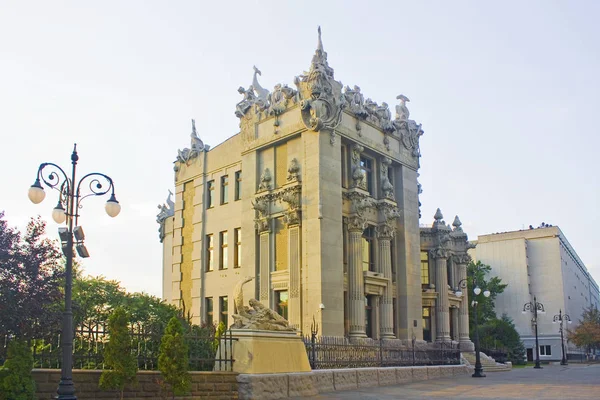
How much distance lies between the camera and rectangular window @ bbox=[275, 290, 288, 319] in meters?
33.8

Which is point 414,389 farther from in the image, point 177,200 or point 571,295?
point 571,295

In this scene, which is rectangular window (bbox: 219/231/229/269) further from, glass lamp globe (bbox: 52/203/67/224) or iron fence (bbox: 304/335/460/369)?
glass lamp globe (bbox: 52/203/67/224)

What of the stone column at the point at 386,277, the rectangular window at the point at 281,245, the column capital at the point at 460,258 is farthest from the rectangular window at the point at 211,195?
the column capital at the point at 460,258

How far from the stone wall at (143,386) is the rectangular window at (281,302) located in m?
15.0

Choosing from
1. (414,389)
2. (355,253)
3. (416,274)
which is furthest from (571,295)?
(414,389)

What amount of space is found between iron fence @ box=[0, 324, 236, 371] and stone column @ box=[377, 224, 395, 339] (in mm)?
16548

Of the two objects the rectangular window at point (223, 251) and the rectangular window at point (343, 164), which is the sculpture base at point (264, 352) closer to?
the rectangular window at point (343, 164)

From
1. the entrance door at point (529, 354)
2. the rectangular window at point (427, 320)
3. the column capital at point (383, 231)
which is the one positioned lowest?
the entrance door at point (529, 354)

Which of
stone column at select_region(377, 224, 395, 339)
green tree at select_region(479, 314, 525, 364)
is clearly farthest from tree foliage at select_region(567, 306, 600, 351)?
stone column at select_region(377, 224, 395, 339)

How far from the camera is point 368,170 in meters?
37.8

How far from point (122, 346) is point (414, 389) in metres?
13.0

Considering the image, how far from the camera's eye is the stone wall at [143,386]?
1516 cm

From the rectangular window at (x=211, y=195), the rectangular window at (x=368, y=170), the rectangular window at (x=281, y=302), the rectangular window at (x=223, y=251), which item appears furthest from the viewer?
the rectangular window at (x=211, y=195)

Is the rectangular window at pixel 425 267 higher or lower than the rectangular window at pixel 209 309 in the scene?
higher
